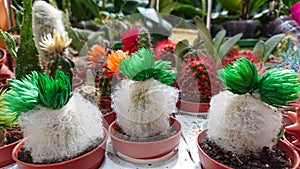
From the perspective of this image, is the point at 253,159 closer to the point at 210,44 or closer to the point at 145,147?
the point at 145,147

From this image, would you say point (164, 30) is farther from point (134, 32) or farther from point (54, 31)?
point (54, 31)

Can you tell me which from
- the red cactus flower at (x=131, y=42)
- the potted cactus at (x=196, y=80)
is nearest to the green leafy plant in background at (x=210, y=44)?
the potted cactus at (x=196, y=80)

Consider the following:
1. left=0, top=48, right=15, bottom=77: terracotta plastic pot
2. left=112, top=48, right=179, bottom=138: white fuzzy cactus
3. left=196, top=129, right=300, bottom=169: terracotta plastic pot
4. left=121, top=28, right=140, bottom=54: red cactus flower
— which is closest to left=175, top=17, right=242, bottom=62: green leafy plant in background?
left=121, top=28, right=140, bottom=54: red cactus flower

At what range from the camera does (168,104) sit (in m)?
0.69

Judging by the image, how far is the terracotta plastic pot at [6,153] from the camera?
683 mm

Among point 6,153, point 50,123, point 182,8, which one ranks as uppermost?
point 182,8

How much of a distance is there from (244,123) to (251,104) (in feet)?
0.13

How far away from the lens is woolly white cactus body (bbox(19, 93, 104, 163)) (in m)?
0.61

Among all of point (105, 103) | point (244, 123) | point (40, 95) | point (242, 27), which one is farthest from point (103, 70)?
point (242, 27)

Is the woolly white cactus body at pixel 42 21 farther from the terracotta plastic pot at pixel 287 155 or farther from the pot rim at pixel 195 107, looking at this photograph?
the terracotta plastic pot at pixel 287 155

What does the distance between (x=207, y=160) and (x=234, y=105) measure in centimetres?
13

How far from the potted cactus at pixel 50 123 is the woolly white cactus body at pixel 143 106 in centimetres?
9

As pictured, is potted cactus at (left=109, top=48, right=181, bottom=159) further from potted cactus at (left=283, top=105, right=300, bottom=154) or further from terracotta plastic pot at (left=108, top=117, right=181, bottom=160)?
potted cactus at (left=283, top=105, right=300, bottom=154)

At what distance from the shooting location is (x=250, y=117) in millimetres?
591
